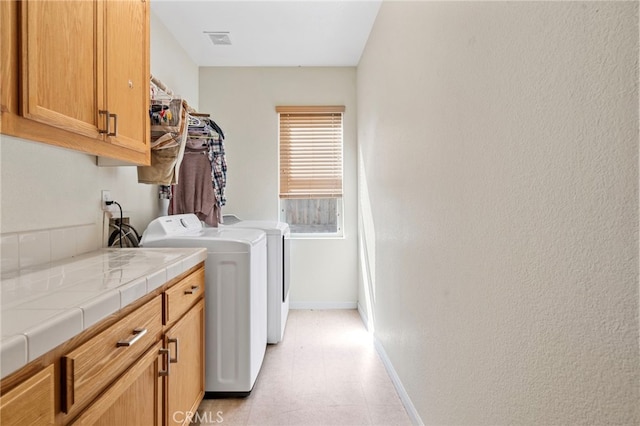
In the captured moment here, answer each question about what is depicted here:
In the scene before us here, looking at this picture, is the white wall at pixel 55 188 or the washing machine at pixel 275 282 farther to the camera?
the washing machine at pixel 275 282

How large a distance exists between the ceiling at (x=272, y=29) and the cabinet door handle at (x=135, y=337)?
235 centimetres

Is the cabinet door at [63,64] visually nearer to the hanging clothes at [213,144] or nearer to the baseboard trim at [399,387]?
the hanging clothes at [213,144]

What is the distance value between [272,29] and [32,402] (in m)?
2.94

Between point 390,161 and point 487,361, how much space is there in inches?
57.5

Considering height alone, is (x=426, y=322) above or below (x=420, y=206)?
below

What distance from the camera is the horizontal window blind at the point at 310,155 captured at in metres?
3.87

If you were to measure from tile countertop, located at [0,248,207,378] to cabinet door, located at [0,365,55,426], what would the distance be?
1.9 inches

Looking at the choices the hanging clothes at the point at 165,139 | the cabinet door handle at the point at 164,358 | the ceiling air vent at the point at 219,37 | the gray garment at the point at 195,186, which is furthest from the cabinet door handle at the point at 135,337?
the ceiling air vent at the point at 219,37

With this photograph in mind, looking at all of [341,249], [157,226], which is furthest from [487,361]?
[341,249]

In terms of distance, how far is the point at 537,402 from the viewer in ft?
2.85

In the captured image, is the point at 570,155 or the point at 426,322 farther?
the point at 426,322

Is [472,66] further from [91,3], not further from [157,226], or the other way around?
[157,226]

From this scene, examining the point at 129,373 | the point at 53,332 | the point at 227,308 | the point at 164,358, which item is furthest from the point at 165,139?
the point at 53,332

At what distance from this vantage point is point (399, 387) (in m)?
2.10
